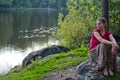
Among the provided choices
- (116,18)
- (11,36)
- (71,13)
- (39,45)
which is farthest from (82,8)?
(11,36)

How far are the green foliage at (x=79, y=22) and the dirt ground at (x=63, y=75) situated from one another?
810cm

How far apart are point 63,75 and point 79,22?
34.9 feet

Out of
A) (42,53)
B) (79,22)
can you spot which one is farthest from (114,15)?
(42,53)

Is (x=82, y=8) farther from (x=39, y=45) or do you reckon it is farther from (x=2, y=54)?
(x=39, y=45)

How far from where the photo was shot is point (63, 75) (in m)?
10.1

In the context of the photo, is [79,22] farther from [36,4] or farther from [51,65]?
[36,4]

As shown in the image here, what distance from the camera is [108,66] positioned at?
8.30 meters

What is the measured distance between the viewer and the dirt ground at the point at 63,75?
9602 mm

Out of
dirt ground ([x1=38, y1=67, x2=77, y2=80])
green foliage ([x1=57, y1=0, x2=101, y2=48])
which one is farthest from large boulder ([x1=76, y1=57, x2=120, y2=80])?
green foliage ([x1=57, y1=0, x2=101, y2=48])

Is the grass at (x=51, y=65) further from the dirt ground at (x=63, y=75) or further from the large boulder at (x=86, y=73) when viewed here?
the large boulder at (x=86, y=73)

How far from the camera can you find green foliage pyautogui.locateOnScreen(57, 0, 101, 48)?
19.0 m

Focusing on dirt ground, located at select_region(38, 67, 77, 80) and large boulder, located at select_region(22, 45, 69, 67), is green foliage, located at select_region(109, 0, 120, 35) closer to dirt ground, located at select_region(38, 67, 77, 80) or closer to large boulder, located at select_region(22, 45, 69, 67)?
large boulder, located at select_region(22, 45, 69, 67)

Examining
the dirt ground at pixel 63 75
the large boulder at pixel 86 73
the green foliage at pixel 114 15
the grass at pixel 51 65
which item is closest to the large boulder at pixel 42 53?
the grass at pixel 51 65

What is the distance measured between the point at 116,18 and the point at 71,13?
4.21 m
